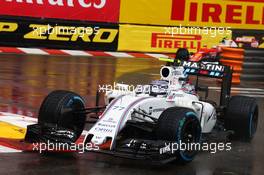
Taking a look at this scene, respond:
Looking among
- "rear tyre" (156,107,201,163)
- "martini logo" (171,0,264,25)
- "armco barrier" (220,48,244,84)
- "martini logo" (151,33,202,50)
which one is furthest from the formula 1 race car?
"martini logo" (171,0,264,25)

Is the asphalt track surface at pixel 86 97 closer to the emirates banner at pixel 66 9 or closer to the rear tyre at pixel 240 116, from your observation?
the rear tyre at pixel 240 116

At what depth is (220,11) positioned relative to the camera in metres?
22.5

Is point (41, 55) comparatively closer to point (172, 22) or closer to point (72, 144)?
point (172, 22)

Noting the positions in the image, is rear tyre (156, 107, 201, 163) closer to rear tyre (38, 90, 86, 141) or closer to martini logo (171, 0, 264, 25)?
rear tyre (38, 90, 86, 141)

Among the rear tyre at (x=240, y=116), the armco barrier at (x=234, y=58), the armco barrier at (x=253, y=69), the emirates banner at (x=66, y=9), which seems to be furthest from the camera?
the emirates banner at (x=66, y=9)

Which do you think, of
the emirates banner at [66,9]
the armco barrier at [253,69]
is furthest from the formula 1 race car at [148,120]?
the emirates banner at [66,9]

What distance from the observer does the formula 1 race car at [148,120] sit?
7.45m

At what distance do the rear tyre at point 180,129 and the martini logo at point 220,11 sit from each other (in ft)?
47.0

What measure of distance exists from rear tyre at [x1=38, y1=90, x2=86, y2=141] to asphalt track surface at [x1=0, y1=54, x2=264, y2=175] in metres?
0.44

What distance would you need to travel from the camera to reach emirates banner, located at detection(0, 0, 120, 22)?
20219 mm

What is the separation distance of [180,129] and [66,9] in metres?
13.9

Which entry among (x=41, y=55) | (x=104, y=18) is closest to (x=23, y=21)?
(x=41, y=55)

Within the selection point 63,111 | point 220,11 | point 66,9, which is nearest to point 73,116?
point 63,111

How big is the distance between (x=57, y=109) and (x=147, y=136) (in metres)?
1.18
